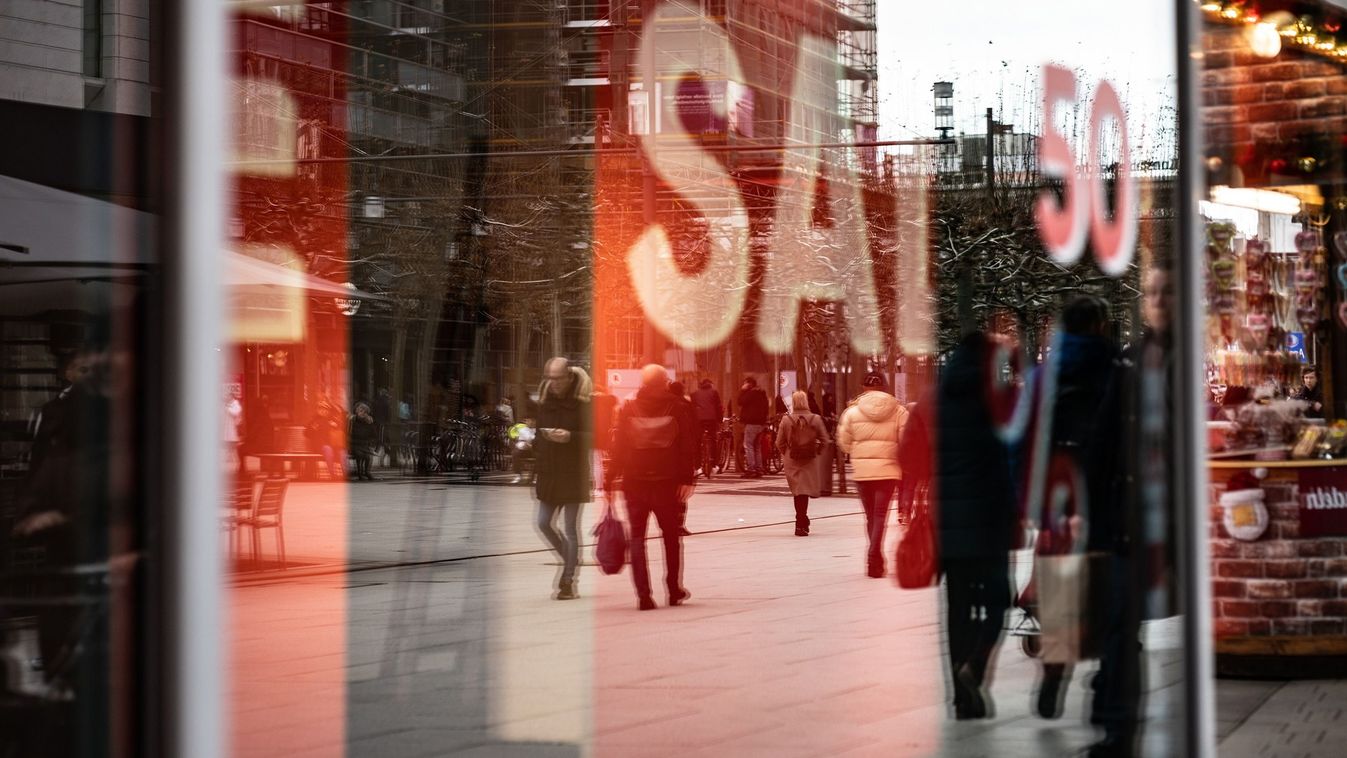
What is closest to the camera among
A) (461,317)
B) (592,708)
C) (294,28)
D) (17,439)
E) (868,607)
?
(17,439)

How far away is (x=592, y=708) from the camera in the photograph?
565cm

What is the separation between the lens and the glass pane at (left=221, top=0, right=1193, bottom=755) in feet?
15.3

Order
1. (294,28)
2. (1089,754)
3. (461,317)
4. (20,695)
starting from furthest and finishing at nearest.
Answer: (461,317), (294,28), (1089,754), (20,695)

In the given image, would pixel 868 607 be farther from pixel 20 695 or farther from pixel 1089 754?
pixel 20 695

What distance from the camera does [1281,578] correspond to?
5.80 m

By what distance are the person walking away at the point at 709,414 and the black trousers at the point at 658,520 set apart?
1.16 meters

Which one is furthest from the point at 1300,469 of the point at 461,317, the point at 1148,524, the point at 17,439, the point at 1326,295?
the point at 461,317

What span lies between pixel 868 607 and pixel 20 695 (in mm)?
6741

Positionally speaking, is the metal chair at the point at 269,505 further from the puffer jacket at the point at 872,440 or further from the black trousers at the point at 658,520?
the puffer jacket at the point at 872,440

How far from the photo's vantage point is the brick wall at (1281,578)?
5.76 m

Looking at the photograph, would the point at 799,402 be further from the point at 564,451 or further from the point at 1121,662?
the point at 1121,662

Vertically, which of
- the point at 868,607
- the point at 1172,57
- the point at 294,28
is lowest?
the point at 868,607

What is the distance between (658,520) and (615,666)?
186cm

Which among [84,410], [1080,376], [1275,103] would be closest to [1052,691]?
[1080,376]
